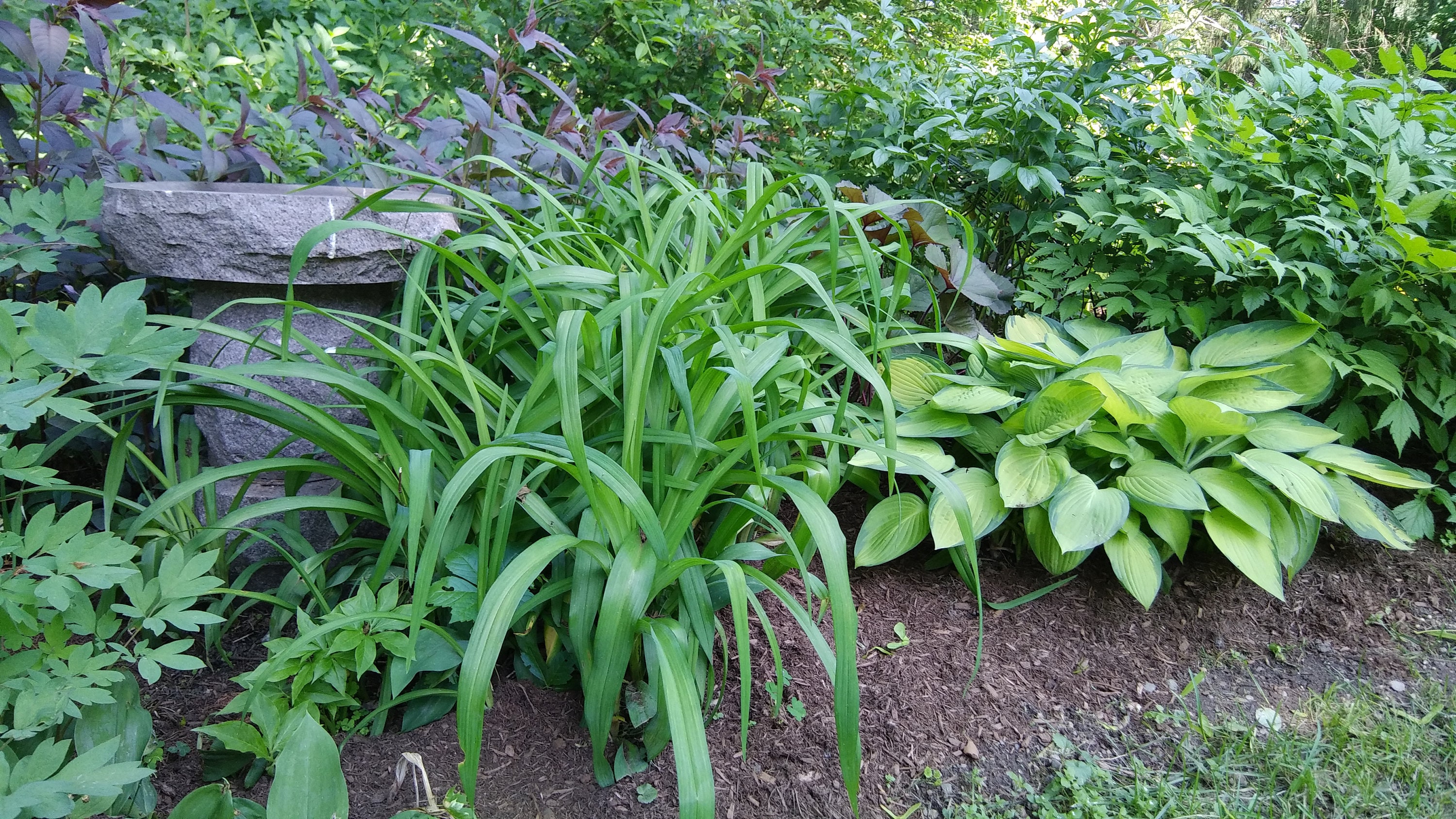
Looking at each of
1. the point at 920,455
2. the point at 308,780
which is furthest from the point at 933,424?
the point at 308,780

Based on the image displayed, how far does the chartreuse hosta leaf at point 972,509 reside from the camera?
1.70 m

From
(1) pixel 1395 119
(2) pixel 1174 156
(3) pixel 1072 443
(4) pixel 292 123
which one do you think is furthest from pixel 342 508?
A: (1) pixel 1395 119

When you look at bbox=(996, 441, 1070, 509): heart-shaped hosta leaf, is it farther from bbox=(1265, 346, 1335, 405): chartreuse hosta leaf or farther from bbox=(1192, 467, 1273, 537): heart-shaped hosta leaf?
bbox=(1265, 346, 1335, 405): chartreuse hosta leaf

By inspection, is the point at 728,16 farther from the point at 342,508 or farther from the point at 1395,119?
the point at 342,508

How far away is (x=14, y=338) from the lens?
41.2 inches

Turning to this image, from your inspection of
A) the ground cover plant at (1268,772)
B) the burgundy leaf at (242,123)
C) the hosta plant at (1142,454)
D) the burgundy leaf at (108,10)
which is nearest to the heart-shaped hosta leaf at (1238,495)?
the hosta plant at (1142,454)

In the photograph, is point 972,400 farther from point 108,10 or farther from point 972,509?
point 108,10

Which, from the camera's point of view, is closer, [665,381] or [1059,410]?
[665,381]

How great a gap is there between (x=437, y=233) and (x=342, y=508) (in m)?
0.61

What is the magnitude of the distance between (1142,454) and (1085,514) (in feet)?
0.94

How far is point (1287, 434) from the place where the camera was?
Result: 1.87 metres

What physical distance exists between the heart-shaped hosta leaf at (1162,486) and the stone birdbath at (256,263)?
5.03 feet

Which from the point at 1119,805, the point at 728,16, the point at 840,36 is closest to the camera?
the point at 1119,805

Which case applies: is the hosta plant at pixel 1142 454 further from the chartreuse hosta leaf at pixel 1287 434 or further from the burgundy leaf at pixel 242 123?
the burgundy leaf at pixel 242 123
